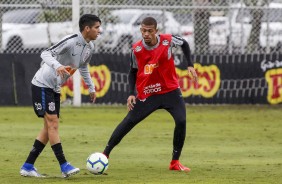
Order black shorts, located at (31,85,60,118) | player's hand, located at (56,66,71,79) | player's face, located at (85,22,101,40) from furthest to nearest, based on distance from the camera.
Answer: player's face, located at (85,22,101,40) → black shorts, located at (31,85,60,118) → player's hand, located at (56,66,71,79)

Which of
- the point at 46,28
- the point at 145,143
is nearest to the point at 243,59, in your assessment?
the point at 46,28

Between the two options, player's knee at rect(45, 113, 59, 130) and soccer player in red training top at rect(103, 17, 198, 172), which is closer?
player's knee at rect(45, 113, 59, 130)

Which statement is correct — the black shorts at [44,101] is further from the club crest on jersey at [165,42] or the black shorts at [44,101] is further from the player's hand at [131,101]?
the club crest on jersey at [165,42]

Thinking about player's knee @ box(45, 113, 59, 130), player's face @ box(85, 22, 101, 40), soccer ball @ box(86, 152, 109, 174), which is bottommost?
soccer ball @ box(86, 152, 109, 174)

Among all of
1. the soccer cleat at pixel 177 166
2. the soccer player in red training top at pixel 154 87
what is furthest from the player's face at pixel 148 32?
the soccer cleat at pixel 177 166

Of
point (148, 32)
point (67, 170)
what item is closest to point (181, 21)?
point (148, 32)

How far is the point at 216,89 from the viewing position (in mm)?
22156

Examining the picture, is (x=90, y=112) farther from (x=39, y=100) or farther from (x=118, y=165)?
Result: (x=39, y=100)

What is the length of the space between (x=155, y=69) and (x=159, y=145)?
3.40m

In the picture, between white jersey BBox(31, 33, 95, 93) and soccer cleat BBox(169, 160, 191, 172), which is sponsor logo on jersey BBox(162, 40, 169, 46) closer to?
white jersey BBox(31, 33, 95, 93)

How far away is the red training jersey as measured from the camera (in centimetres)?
1135

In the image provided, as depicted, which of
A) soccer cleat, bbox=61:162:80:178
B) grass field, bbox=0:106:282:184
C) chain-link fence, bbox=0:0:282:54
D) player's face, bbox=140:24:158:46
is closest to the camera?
soccer cleat, bbox=61:162:80:178

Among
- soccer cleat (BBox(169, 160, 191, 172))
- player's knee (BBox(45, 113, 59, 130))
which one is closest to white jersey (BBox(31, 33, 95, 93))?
player's knee (BBox(45, 113, 59, 130))

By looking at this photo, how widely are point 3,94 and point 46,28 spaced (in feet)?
10.5
